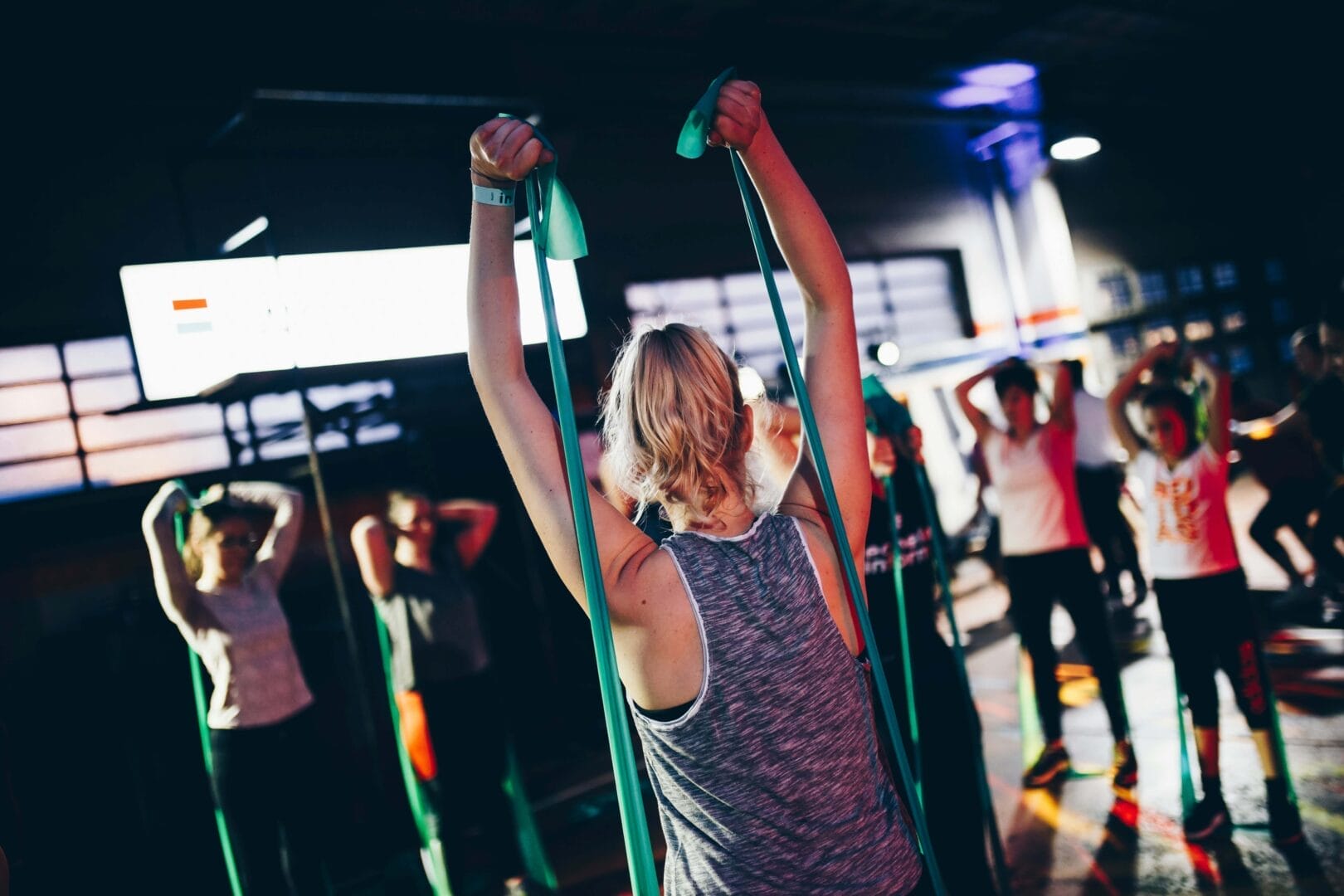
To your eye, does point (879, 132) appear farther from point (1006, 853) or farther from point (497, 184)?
point (497, 184)

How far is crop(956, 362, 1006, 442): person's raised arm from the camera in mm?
3861

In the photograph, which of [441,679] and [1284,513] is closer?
[441,679]

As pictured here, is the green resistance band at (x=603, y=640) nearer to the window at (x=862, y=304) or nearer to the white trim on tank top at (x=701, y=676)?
the white trim on tank top at (x=701, y=676)

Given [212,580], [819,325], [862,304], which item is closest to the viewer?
[819,325]

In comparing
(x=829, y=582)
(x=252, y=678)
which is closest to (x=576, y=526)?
(x=829, y=582)

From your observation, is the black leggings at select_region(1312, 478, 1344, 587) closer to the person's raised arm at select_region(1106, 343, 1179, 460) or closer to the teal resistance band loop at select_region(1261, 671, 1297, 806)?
the person's raised arm at select_region(1106, 343, 1179, 460)

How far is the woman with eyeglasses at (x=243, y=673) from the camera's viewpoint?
3.11 metres

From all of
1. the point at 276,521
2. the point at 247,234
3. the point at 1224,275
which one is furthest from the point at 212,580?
the point at 1224,275

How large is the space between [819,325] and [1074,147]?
6026 mm

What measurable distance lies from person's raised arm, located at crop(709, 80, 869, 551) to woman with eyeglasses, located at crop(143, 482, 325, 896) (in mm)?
2643

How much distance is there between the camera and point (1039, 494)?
3.59 metres

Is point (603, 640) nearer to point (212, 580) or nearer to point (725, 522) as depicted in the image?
point (725, 522)

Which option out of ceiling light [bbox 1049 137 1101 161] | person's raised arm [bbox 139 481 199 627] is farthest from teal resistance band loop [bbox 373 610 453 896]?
ceiling light [bbox 1049 137 1101 161]

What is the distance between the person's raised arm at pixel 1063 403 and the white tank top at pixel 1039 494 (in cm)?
3
